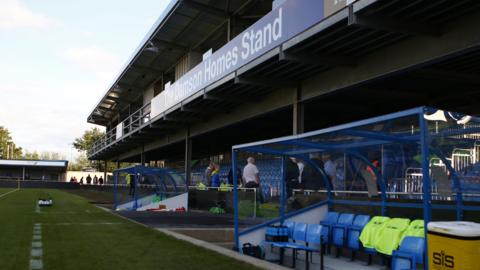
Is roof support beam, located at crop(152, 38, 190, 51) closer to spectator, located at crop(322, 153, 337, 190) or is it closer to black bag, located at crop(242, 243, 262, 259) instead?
spectator, located at crop(322, 153, 337, 190)

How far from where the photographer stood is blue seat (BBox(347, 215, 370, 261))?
9483mm

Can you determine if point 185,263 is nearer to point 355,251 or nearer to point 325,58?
point 355,251

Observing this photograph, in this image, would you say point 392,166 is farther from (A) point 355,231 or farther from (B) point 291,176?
(B) point 291,176

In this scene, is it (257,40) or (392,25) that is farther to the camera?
(257,40)

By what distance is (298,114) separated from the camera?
595 inches

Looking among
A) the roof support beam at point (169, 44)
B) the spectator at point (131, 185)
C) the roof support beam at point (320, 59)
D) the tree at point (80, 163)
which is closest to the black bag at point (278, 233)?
the roof support beam at point (320, 59)

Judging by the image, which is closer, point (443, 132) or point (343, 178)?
point (443, 132)

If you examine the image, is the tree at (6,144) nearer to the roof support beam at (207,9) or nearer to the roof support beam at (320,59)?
the roof support beam at (207,9)

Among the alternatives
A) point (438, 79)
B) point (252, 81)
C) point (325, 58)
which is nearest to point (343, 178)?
point (325, 58)

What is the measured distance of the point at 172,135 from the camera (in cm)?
3081

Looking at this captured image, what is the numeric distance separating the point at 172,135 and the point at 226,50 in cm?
1539

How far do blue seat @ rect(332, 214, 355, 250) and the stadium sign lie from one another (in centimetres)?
427

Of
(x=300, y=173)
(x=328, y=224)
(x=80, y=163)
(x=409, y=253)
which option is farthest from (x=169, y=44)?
(x=80, y=163)

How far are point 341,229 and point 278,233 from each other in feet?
4.88
